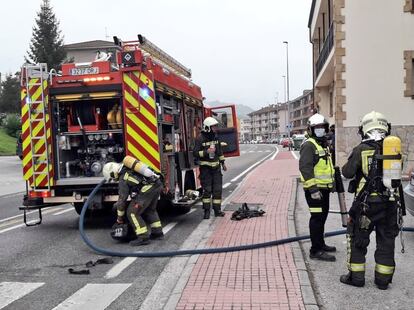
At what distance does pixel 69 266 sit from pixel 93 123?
9.80 feet

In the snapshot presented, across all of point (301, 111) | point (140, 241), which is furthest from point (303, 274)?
point (301, 111)

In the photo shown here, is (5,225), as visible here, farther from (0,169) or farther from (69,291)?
(0,169)

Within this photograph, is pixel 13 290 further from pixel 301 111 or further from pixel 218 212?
pixel 301 111

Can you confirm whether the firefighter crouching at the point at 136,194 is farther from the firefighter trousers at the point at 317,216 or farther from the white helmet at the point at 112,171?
the firefighter trousers at the point at 317,216

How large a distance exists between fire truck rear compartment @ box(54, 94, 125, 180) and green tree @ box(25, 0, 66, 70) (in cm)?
4078

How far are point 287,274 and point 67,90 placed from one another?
191 inches

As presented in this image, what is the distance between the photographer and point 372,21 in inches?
648

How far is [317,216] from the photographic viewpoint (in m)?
5.81

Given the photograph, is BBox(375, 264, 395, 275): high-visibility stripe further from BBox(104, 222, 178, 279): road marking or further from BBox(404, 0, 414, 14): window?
BBox(404, 0, 414, 14): window

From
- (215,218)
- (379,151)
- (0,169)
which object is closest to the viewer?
(379,151)

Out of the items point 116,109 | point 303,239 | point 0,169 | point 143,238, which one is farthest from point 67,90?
point 0,169

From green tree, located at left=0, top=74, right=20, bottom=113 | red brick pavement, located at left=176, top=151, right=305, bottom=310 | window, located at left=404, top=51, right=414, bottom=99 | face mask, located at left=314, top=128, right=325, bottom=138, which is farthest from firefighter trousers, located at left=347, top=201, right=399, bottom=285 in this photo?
green tree, located at left=0, top=74, right=20, bottom=113

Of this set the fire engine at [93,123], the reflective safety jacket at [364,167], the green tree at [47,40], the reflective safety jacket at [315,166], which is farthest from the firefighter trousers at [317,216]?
the green tree at [47,40]

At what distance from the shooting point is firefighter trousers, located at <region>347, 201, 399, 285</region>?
478cm
